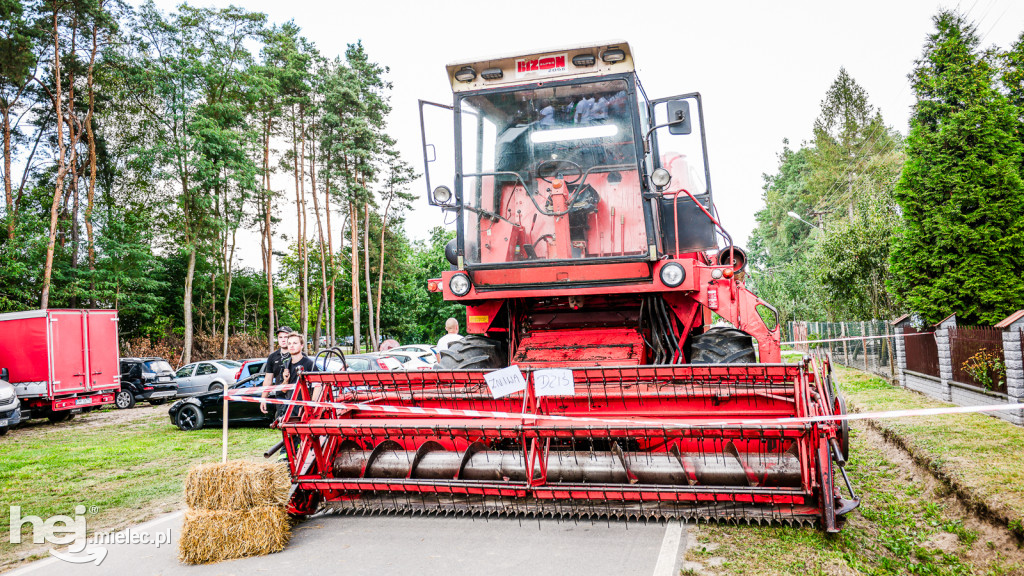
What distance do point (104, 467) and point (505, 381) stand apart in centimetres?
729

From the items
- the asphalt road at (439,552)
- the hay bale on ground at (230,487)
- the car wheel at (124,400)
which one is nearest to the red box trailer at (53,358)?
the car wheel at (124,400)

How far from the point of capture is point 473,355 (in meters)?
6.76

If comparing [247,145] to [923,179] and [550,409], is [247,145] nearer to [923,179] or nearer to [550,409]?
[923,179]

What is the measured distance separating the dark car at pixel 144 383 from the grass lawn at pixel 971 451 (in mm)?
19365

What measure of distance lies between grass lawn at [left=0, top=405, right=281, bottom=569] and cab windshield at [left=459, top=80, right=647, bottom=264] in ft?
13.8

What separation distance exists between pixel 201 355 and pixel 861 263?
30024mm

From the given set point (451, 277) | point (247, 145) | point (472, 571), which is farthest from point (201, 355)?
point (472, 571)

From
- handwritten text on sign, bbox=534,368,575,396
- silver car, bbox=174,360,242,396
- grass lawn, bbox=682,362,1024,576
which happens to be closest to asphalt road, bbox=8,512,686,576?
grass lawn, bbox=682,362,1024,576

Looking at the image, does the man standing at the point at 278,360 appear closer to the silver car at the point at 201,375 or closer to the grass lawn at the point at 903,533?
the grass lawn at the point at 903,533

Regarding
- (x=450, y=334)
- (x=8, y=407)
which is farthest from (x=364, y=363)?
(x=8, y=407)

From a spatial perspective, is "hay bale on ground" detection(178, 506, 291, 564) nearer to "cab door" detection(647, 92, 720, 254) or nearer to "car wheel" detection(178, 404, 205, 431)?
"cab door" detection(647, 92, 720, 254)

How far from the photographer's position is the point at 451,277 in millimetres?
6770

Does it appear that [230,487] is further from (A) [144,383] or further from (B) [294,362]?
(A) [144,383]

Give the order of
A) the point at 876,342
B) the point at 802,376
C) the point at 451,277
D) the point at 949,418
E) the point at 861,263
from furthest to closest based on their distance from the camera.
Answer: the point at 861,263 < the point at 876,342 < the point at 949,418 < the point at 451,277 < the point at 802,376
